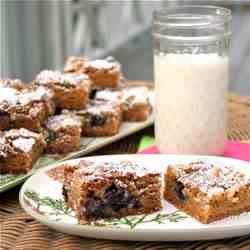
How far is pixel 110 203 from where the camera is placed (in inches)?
43.7

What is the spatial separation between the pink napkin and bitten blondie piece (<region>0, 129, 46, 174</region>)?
25 cm

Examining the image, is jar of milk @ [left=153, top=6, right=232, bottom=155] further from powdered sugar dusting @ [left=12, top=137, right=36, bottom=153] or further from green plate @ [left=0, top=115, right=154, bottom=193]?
powdered sugar dusting @ [left=12, top=137, right=36, bottom=153]

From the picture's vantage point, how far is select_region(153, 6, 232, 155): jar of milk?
1.41 meters

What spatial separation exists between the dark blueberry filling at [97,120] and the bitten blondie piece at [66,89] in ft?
0.13

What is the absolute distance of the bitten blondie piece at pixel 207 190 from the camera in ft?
3.55

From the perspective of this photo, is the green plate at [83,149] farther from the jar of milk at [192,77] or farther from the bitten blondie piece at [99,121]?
the jar of milk at [192,77]

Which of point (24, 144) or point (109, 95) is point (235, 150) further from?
point (24, 144)

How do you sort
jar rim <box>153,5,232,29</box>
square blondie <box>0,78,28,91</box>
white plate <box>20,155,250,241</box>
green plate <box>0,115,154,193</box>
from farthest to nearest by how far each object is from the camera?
square blondie <box>0,78,28,91</box>, jar rim <box>153,5,232,29</box>, green plate <box>0,115,154,193</box>, white plate <box>20,155,250,241</box>

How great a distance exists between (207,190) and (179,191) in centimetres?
7

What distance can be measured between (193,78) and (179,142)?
139 millimetres

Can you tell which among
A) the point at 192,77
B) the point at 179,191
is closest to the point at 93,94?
the point at 192,77

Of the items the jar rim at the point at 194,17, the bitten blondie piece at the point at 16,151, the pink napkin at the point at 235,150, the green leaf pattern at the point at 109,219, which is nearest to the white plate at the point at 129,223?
the green leaf pattern at the point at 109,219

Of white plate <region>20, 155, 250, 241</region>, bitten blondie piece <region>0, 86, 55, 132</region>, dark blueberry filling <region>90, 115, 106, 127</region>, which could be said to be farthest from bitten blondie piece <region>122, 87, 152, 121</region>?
white plate <region>20, 155, 250, 241</region>

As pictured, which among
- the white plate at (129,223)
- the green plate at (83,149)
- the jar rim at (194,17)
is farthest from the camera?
the jar rim at (194,17)
